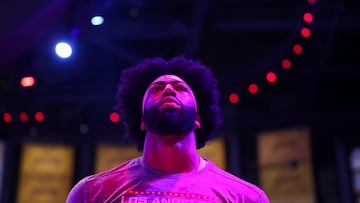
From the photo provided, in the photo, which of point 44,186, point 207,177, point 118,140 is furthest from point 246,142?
point 207,177

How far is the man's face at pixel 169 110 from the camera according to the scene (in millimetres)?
2248

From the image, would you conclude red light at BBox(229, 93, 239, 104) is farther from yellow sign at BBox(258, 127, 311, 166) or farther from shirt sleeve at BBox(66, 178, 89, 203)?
shirt sleeve at BBox(66, 178, 89, 203)

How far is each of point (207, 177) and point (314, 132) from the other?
13.3ft

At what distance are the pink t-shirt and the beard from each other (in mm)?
186

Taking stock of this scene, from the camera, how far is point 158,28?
5.62m

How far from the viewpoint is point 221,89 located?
19.1 ft

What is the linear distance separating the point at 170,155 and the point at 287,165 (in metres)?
4.06

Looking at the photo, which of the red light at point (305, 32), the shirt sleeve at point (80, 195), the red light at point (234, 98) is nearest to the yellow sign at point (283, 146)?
the red light at point (234, 98)

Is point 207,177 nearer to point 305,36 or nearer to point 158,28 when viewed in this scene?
point 305,36

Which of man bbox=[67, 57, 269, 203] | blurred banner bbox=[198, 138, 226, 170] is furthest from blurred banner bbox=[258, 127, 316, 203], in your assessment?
man bbox=[67, 57, 269, 203]

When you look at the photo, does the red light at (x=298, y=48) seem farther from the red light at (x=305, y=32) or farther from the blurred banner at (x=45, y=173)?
the blurred banner at (x=45, y=173)

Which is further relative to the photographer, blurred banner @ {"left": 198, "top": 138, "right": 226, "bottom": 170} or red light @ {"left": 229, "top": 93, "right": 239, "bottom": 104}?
blurred banner @ {"left": 198, "top": 138, "right": 226, "bottom": 170}

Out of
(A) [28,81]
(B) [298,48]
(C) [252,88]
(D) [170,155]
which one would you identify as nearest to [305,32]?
(B) [298,48]

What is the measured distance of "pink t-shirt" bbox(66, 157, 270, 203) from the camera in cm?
214
